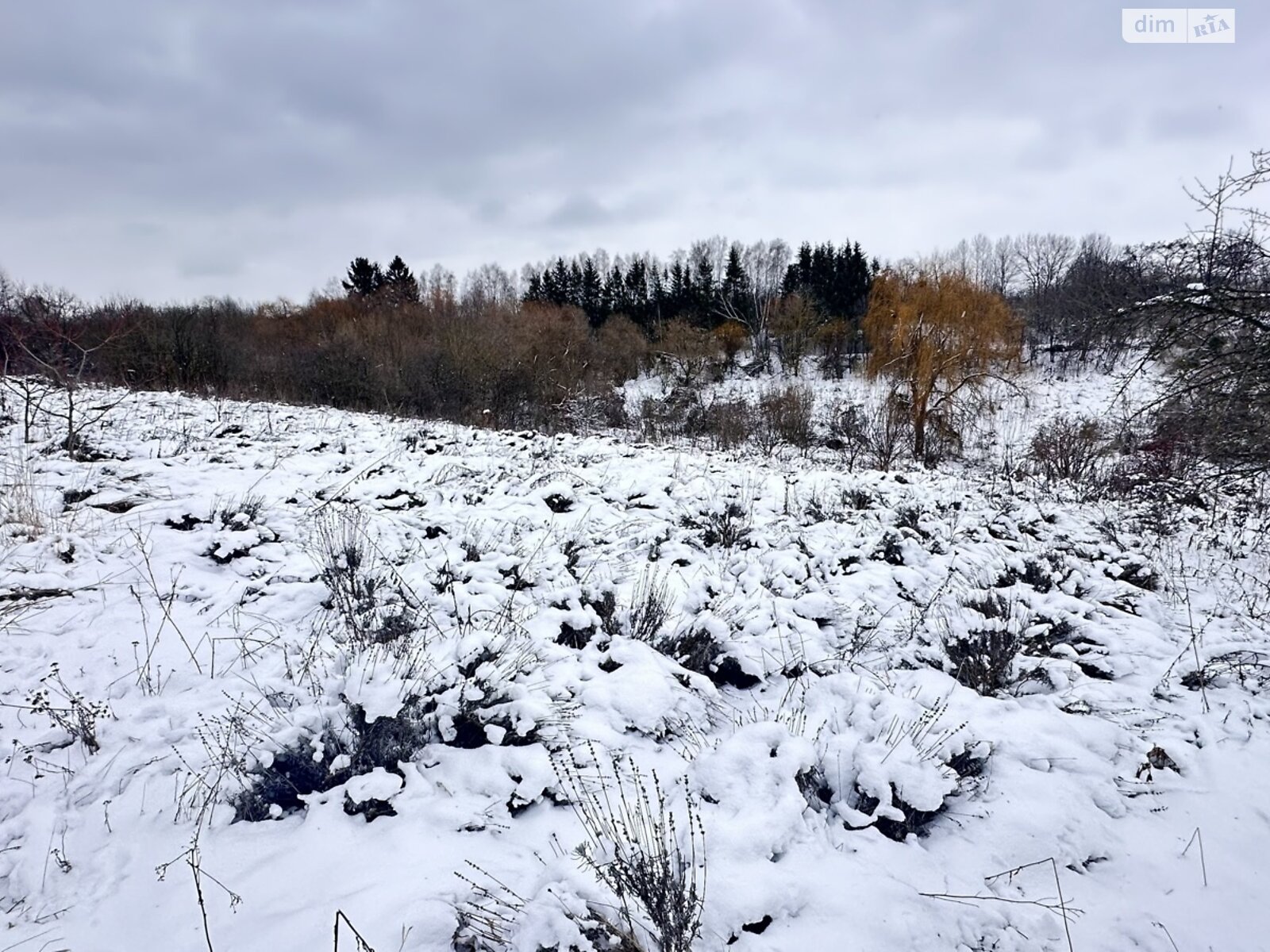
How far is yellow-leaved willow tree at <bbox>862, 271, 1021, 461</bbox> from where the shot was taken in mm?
16672

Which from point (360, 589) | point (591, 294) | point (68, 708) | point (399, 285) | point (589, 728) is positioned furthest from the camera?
point (591, 294)

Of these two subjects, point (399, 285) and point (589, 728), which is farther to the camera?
point (399, 285)

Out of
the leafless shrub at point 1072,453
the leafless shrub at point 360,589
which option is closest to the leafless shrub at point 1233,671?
the leafless shrub at point 360,589

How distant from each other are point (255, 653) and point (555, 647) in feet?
5.43

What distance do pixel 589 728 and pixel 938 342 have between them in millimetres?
17802

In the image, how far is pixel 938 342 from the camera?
55.5ft

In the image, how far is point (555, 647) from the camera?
11.1 feet

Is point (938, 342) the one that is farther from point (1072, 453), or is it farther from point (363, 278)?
point (363, 278)

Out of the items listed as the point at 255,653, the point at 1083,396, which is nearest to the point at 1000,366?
the point at 1083,396

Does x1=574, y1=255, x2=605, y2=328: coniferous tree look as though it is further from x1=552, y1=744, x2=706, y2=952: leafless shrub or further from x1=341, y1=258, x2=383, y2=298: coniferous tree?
x1=552, y1=744, x2=706, y2=952: leafless shrub

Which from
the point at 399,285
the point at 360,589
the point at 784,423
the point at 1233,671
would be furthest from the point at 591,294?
the point at 1233,671

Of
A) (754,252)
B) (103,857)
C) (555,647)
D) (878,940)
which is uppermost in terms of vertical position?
(754,252)

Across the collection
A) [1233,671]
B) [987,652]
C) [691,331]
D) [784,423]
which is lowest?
[1233,671]

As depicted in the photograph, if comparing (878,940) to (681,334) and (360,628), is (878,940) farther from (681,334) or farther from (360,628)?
(681,334)
